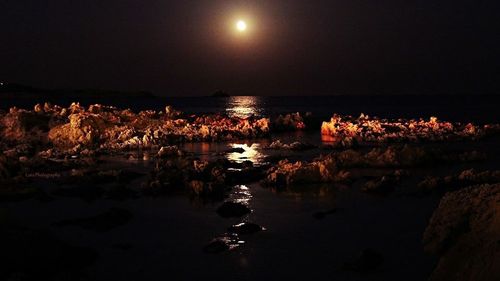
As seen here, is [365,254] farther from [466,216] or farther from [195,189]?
[195,189]

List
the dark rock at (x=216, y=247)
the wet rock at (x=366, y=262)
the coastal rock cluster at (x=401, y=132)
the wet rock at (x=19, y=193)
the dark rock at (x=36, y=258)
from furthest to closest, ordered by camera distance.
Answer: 1. the coastal rock cluster at (x=401, y=132)
2. the wet rock at (x=19, y=193)
3. the dark rock at (x=216, y=247)
4. the wet rock at (x=366, y=262)
5. the dark rock at (x=36, y=258)

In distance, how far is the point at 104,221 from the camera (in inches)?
744

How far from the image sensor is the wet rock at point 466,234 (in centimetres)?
828

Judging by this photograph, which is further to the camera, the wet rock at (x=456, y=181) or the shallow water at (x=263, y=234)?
the wet rock at (x=456, y=181)

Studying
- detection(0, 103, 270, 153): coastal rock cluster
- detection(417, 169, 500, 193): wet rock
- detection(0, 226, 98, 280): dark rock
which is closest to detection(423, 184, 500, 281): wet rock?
detection(0, 226, 98, 280): dark rock

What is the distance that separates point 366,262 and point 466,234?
5.43 m

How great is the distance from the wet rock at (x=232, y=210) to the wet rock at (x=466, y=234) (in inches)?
413

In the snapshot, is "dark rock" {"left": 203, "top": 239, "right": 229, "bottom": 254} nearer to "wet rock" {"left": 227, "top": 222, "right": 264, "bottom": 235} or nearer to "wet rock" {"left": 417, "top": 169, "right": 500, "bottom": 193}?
"wet rock" {"left": 227, "top": 222, "right": 264, "bottom": 235}

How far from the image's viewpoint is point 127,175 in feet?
90.6

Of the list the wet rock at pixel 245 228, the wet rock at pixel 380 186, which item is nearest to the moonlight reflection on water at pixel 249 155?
the wet rock at pixel 380 186

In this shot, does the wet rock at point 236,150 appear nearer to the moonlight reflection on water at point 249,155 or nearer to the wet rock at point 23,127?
the moonlight reflection on water at point 249,155

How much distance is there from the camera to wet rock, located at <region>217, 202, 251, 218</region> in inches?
782

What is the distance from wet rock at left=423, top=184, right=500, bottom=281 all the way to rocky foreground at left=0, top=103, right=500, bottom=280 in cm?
2

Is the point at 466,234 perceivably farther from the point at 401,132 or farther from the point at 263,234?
the point at 401,132
